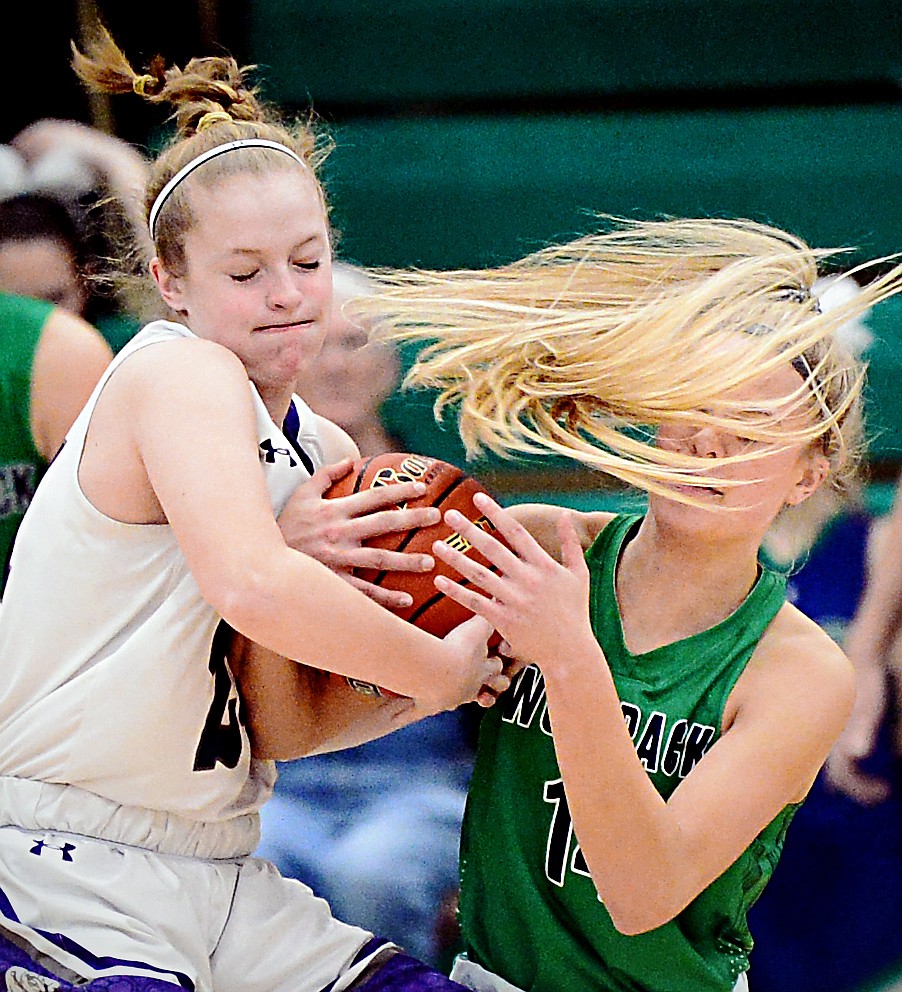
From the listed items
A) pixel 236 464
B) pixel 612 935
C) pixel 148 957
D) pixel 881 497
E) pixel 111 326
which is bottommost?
pixel 881 497

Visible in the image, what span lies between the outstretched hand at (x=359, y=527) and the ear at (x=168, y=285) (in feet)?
0.95

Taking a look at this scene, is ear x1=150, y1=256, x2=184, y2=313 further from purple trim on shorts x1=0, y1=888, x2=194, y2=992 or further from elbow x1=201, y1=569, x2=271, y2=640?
purple trim on shorts x1=0, y1=888, x2=194, y2=992

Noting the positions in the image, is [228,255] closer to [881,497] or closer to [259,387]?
[259,387]

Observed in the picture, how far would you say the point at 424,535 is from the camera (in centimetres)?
164

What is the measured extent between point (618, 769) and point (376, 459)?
0.45m

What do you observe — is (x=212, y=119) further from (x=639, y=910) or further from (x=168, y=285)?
(x=639, y=910)

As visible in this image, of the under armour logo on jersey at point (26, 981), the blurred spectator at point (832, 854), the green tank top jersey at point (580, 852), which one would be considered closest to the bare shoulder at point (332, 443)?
the green tank top jersey at point (580, 852)

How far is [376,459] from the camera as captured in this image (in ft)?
5.65

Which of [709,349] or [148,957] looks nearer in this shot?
[148,957]

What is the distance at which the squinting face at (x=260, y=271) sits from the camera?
5.50 feet

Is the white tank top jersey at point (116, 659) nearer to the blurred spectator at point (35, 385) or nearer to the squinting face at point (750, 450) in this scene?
the squinting face at point (750, 450)

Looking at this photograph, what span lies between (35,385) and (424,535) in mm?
1099

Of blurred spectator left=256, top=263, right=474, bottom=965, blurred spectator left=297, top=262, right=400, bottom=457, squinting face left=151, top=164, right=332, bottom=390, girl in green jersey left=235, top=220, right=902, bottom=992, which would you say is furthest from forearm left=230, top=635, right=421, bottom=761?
blurred spectator left=297, top=262, right=400, bottom=457

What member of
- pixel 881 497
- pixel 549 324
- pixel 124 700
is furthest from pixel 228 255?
pixel 881 497
